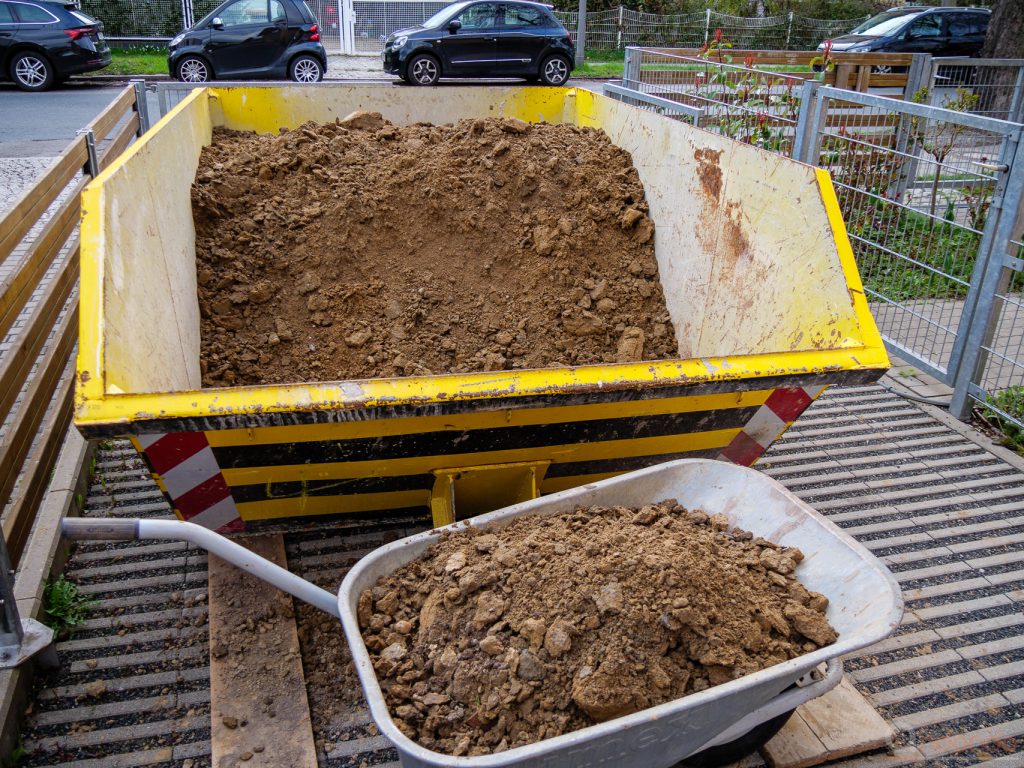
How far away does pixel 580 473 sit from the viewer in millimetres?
2650

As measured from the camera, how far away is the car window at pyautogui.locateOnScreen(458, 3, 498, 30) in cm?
1341

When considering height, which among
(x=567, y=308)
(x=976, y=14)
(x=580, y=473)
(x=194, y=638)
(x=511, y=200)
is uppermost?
(x=976, y=14)

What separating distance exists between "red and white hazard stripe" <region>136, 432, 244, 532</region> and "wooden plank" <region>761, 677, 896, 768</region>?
1790 millimetres

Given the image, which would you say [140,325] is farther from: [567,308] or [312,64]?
[312,64]

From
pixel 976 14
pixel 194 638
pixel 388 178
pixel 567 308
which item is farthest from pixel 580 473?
pixel 976 14

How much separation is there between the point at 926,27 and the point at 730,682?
1753 centimetres

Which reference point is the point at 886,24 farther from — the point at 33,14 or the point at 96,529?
the point at 96,529

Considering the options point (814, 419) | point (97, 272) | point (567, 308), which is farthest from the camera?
point (814, 419)

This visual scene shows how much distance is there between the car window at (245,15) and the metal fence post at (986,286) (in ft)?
→ 41.1

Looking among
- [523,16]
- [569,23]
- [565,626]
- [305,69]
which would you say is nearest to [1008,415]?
[565,626]

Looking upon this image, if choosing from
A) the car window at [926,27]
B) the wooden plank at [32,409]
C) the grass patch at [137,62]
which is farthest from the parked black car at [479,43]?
the wooden plank at [32,409]

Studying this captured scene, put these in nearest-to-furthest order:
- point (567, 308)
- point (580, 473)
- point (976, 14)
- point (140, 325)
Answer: point (140, 325), point (580, 473), point (567, 308), point (976, 14)

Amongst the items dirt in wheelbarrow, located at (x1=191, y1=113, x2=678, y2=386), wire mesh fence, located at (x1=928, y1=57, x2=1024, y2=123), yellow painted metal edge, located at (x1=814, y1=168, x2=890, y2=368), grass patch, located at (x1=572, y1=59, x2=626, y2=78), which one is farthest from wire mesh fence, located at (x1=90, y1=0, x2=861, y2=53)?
yellow painted metal edge, located at (x1=814, y1=168, x2=890, y2=368)

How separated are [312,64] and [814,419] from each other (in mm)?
12518
